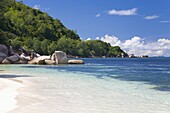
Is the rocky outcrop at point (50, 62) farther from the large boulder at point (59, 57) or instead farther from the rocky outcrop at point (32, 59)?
the large boulder at point (59, 57)

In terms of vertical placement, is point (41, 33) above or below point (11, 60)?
above

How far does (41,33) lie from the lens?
456 ft

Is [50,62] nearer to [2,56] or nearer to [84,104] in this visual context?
[2,56]

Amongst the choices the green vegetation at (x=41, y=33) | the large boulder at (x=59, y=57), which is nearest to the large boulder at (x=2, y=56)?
the large boulder at (x=59, y=57)

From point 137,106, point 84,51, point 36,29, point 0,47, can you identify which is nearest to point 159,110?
point 137,106

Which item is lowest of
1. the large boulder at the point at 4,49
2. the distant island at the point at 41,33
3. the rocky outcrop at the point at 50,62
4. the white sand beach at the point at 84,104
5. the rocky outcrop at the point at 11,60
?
the white sand beach at the point at 84,104

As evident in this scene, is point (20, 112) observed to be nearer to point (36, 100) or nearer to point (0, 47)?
point (36, 100)

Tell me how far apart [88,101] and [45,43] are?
112845 mm

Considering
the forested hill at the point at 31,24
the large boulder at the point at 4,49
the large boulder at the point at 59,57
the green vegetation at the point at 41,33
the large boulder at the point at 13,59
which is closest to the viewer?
the large boulder at the point at 13,59

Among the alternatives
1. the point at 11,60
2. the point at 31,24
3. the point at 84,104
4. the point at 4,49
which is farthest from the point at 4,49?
the point at 31,24

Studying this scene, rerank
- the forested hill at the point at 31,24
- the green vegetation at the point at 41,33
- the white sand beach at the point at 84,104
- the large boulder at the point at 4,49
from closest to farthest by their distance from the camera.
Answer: the white sand beach at the point at 84,104
the large boulder at the point at 4,49
the green vegetation at the point at 41,33
the forested hill at the point at 31,24

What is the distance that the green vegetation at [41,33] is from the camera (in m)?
116

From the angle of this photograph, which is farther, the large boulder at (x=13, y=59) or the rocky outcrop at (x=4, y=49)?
the rocky outcrop at (x=4, y=49)

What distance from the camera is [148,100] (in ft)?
42.0
